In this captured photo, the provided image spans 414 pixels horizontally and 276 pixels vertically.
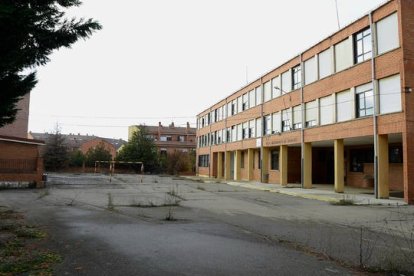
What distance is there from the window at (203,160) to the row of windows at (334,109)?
1779 cm

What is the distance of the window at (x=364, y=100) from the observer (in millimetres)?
24016

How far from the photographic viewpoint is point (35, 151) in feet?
100

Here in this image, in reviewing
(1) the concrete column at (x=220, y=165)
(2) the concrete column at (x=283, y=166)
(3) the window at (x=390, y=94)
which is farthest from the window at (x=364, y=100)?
(1) the concrete column at (x=220, y=165)

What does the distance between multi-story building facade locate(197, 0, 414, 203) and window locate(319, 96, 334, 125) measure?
0.24 ft

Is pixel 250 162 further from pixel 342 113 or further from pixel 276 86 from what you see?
pixel 342 113

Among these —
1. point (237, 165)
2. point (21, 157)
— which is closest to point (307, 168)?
point (237, 165)

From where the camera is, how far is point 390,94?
22.4 metres

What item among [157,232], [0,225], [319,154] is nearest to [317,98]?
[319,154]

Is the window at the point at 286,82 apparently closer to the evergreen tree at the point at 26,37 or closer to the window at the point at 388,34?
the window at the point at 388,34

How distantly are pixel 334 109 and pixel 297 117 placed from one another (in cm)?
568

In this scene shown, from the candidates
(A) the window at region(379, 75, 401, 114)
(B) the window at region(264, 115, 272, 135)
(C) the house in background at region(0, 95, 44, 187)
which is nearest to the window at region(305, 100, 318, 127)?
(B) the window at region(264, 115, 272, 135)

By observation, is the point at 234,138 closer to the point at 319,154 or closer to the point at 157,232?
the point at 319,154

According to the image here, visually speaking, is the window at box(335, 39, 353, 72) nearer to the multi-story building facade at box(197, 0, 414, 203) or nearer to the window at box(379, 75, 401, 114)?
the multi-story building facade at box(197, 0, 414, 203)

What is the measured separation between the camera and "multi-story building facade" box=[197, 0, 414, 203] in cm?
2172
